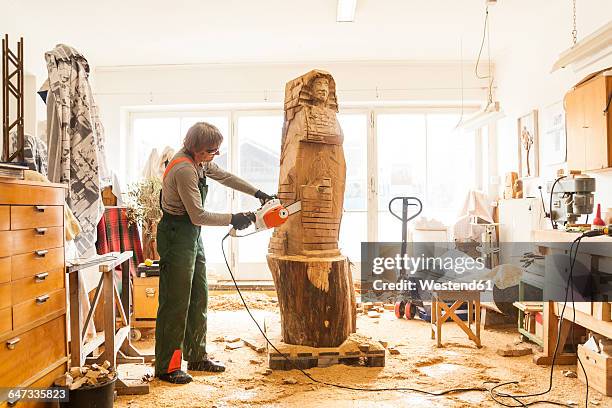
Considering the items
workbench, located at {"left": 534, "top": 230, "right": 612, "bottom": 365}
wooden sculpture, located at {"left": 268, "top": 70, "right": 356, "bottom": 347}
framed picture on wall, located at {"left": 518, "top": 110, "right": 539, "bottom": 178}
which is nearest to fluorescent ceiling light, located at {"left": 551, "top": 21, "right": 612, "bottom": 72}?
workbench, located at {"left": 534, "top": 230, "right": 612, "bottom": 365}

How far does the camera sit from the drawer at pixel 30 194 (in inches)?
87.7

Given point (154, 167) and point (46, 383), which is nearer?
point (46, 383)

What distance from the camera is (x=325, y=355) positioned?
347 centimetres

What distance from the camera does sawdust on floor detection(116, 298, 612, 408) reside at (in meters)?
2.93

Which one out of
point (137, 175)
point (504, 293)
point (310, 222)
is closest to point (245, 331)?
point (310, 222)

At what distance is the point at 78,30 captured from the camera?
5.74 m

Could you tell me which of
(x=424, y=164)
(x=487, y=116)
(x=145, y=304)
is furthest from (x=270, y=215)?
(x=424, y=164)

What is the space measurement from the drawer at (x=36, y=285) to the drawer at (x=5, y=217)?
251mm

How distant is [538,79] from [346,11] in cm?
221

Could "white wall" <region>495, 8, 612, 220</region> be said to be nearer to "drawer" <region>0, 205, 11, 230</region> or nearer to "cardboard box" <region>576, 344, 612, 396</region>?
"cardboard box" <region>576, 344, 612, 396</region>

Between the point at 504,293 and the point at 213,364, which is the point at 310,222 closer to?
the point at 213,364

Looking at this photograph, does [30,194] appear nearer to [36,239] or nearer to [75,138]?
[36,239]

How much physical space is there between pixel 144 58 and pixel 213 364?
4633 millimetres

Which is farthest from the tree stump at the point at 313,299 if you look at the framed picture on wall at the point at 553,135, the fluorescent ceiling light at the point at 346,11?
the framed picture on wall at the point at 553,135
